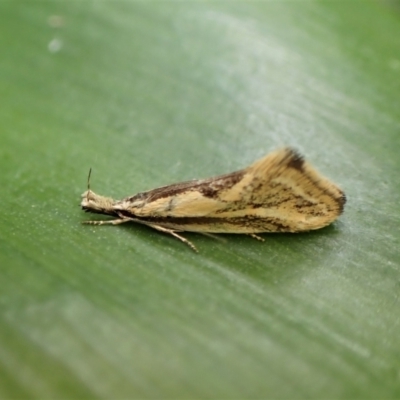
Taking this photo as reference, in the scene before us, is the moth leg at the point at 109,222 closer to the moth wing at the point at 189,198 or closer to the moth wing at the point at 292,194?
the moth wing at the point at 189,198

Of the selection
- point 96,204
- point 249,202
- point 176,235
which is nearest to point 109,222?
point 96,204

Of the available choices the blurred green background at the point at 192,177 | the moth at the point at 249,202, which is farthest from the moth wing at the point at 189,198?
the blurred green background at the point at 192,177

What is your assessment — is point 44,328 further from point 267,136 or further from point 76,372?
point 267,136

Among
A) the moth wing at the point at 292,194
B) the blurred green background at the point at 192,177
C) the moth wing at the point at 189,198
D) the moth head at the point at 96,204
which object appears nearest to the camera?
the blurred green background at the point at 192,177

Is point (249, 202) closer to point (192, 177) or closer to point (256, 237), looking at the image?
point (256, 237)

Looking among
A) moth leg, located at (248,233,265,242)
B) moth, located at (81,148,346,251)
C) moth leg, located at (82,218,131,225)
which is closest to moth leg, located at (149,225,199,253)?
moth, located at (81,148,346,251)
